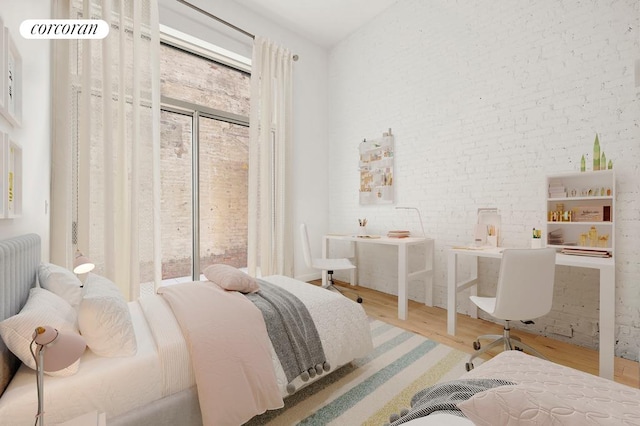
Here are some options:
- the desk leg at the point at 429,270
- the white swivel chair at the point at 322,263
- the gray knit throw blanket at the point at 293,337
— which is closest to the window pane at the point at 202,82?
the white swivel chair at the point at 322,263

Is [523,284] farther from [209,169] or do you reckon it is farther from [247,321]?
[209,169]

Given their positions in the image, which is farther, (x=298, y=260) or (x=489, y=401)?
(x=298, y=260)

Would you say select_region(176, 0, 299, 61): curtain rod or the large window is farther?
the large window

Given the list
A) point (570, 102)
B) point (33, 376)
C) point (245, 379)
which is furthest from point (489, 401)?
point (570, 102)

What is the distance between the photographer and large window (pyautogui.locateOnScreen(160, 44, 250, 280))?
3.56 m

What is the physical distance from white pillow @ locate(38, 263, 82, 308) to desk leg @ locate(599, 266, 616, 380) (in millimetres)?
3293

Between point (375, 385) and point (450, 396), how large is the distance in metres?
1.10

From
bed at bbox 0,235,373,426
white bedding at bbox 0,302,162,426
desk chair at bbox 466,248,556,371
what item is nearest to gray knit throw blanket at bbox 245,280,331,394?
bed at bbox 0,235,373,426

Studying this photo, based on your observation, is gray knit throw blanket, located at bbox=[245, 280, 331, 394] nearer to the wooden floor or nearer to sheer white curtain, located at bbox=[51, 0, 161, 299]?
the wooden floor

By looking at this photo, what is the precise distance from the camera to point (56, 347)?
78 cm

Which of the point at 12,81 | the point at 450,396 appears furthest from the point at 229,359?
the point at 12,81

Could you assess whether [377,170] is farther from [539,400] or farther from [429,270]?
[539,400]

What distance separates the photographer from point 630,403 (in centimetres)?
86

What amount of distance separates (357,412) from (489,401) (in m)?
1.25
